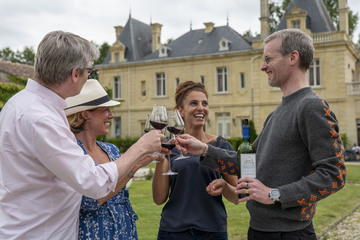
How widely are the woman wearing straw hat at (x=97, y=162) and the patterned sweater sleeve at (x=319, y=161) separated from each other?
3.40ft

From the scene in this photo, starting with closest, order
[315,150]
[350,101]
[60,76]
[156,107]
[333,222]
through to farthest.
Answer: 1. [60,76]
2. [315,150]
3. [156,107]
4. [333,222]
5. [350,101]

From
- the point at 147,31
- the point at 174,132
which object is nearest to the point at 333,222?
the point at 174,132

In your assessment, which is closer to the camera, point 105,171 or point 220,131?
point 105,171

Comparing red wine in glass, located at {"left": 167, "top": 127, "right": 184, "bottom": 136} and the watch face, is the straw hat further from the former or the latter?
the watch face

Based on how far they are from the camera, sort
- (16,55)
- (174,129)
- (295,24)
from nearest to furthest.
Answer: (174,129)
(295,24)
(16,55)

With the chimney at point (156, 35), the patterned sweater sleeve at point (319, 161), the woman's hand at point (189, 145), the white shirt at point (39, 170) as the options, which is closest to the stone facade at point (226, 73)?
the chimney at point (156, 35)

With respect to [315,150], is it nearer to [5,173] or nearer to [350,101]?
[5,173]

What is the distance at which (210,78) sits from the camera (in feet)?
107

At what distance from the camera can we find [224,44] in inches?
1282

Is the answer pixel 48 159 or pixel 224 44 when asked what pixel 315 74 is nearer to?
pixel 224 44

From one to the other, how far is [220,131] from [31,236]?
1205 inches

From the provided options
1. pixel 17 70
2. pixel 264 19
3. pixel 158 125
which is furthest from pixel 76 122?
pixel 264 19

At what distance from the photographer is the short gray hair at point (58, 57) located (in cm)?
223

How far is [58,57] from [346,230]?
22.5 ft
